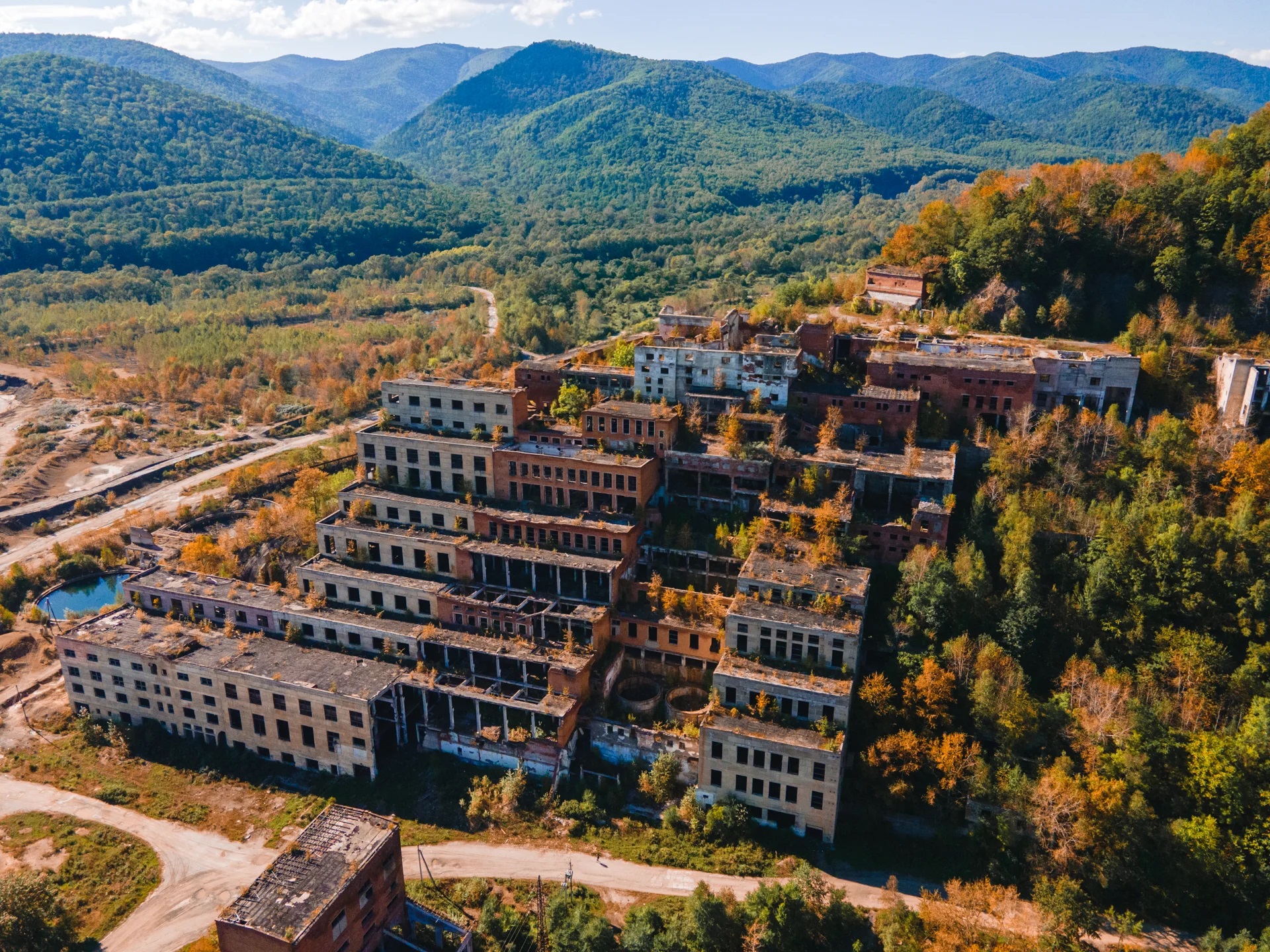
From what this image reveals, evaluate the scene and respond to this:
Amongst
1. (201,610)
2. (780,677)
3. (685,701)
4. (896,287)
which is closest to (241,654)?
(201,610)

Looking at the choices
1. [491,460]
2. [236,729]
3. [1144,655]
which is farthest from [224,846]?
[1144,655]

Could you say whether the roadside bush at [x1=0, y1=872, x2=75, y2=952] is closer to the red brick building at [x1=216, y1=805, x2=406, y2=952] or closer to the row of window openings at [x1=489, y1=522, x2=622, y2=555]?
the red brick building at [x1=216, y1=805, x2=406, y2=952]

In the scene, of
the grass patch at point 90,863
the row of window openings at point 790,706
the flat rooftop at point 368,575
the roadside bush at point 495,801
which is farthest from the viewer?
the flat rooftop at point 368,575

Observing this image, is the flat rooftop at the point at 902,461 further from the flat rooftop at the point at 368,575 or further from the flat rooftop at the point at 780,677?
the flat rooftop at the point at 368,575

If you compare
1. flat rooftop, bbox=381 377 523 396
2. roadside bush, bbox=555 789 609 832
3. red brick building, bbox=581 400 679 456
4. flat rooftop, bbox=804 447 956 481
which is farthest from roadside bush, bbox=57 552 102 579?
flat rooftop, bbox=804 447 956 481

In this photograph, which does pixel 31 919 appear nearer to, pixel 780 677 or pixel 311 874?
pixel 311 874

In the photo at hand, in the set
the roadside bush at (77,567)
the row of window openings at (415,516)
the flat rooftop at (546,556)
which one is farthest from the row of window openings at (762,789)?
the roadside bush at (77,567)
